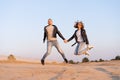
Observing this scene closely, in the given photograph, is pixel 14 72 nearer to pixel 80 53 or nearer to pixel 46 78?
pixel 46 78

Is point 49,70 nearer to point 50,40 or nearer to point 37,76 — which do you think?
point 37,76

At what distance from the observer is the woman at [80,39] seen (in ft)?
43.5

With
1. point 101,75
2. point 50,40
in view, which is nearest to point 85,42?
point 50,40

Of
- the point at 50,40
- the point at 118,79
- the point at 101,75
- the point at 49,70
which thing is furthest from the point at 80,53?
the point at 118,79

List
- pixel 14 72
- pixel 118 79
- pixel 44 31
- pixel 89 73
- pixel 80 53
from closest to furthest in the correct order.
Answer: pixel 118 79, pixel 89 73, pixel 14 72, pixel 80 53, pixel 44 31

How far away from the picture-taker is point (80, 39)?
13.5 meters

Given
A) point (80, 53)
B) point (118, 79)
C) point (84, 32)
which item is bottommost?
point (118, 79)

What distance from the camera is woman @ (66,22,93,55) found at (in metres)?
13.3

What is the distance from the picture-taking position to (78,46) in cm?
1343

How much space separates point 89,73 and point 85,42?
3.23 m

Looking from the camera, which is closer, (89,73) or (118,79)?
A: (118,79)

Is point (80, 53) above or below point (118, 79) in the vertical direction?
above

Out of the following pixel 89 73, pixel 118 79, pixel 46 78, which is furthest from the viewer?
pixel 89 73

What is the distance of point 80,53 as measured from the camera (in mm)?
13195
